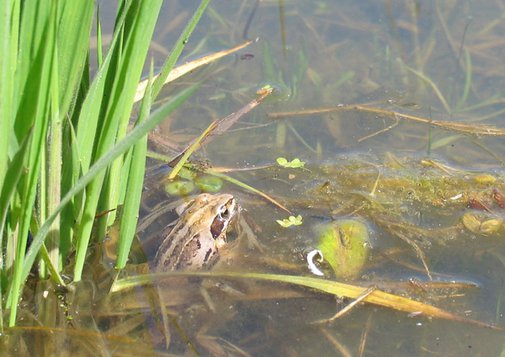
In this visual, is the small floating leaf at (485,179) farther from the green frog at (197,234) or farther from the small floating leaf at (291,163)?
the green frog at (197,234)

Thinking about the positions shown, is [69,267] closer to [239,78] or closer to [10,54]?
[10,54]

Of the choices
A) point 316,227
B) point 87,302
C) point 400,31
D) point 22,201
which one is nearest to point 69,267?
point 87,302

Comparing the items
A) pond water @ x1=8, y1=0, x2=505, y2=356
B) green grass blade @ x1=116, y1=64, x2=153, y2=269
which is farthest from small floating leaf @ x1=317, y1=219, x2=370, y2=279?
green grass blade @ x1=116, y1=64, x2=153, y2=269

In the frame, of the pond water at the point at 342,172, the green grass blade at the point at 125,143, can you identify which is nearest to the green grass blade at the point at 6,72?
the green grass blade at the point at 125,143

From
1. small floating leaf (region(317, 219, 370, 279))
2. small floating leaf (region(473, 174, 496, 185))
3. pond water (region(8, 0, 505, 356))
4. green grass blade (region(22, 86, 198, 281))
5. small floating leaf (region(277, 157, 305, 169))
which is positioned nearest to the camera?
green grass blade (region(22, 86, 198, 281))

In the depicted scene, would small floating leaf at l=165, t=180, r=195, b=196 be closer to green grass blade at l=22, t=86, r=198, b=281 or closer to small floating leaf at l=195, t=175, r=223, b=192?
small floating leaf at l=195, t=175, r=223, b=192
